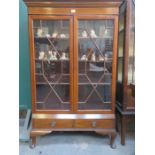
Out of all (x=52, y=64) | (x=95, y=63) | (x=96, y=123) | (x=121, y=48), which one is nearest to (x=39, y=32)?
(x=52, y=64)

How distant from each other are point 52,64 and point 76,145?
972mm

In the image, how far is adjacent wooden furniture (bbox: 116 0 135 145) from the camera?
2.15 metres

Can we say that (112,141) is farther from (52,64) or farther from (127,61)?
(52,64)

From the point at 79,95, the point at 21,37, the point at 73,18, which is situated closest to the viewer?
the point at 73,18

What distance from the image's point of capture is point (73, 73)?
2182 millimetres

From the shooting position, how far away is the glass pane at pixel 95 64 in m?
2.19

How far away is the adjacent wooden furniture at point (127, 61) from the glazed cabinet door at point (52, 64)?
60 cm

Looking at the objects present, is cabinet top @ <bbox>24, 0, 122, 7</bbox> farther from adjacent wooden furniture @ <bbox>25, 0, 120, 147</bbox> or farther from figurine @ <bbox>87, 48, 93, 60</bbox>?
figurine @ <bbox>87, 48, 93, 60</bbox>

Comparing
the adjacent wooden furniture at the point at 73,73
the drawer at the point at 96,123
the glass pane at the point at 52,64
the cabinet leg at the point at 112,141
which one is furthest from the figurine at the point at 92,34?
the cabinet leg at the point at 112,141
